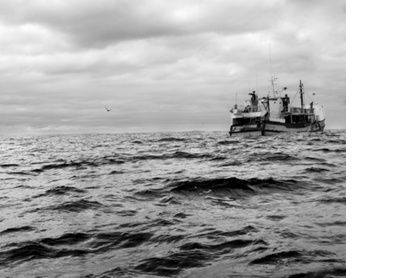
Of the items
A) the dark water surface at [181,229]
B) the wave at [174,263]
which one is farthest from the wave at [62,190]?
the wave at [174,263]

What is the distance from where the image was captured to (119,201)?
10.3m

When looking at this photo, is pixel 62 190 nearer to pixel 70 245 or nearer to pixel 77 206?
pixel 77 206

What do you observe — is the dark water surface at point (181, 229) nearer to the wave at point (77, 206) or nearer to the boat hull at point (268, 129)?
the wave at point (77, 206)

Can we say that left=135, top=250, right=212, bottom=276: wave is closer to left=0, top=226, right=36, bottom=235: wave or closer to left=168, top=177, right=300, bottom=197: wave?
left=0, top=226, right=36, bottom=235: wave

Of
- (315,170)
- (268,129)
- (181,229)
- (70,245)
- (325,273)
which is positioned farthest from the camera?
(268,129)

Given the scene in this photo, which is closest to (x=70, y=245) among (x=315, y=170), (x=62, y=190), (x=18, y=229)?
(x=18, y=229)

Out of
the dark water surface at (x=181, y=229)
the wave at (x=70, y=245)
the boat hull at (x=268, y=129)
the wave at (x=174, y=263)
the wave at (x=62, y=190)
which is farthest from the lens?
the boat hull at (x=268, y=129)

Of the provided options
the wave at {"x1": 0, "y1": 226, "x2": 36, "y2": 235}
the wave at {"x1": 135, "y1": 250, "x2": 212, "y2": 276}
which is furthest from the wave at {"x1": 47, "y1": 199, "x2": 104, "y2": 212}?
the wave at {"x1": 135, "y1": 250, "x2": 212, "y2": 276}

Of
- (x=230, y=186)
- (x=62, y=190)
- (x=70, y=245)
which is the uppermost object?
(x=230, y=186)

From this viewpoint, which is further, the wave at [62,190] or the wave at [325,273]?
the wave at [62,190]

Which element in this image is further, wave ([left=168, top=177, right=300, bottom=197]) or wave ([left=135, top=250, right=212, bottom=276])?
wave ([left=168, top=177, right=300, bottom=197])

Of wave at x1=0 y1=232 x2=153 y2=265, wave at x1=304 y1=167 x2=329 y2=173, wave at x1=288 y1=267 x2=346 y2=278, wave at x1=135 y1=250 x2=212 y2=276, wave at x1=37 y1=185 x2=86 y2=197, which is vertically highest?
wave at x1=288 y1=267 x2=346 y2=278

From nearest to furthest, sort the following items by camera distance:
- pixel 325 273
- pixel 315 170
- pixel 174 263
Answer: pixel 325 273 → pixel 174 263 → pixel 315 170

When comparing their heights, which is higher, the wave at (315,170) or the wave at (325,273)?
the wave at (325,273)
